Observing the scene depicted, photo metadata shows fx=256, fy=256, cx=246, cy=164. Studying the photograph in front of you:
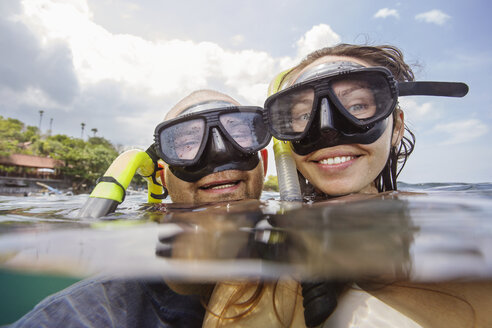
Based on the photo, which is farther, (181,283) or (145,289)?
(145,289)

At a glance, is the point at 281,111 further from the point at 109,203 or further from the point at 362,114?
the point at 109,203

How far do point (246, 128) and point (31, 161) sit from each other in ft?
167

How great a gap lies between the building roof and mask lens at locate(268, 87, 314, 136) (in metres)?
48.4

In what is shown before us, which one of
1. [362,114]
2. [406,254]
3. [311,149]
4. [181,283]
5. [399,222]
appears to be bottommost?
[181,283]

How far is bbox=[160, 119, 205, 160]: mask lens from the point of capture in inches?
106

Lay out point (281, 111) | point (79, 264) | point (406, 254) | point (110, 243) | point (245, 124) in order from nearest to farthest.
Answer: point (406, 254), point (110, 243), point (79, 264), point (281, 111), point (245, 124)

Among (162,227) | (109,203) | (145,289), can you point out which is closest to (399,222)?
(162,227)

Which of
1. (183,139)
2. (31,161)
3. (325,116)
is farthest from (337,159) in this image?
(31,161)

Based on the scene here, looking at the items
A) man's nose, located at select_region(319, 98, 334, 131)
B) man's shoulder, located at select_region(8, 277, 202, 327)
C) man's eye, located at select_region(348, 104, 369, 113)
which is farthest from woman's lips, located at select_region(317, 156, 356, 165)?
man's shoulder, located at select_region(8, 277, 202, 327)

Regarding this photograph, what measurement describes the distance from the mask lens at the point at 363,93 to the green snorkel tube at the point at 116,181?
213 cm

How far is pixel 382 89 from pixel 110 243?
97.0 inches

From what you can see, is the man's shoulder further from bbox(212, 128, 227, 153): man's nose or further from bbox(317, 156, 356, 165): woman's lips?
bbox(317, 156, 356, 165): woman's lips

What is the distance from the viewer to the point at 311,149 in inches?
91.6

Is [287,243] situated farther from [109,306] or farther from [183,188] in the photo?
[109,306]
